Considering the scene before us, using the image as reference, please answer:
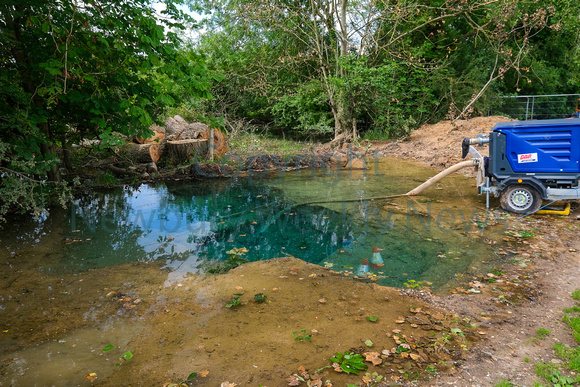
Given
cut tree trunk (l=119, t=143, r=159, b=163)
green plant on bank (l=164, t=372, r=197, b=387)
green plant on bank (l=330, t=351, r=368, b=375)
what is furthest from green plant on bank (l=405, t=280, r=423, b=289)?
cut tree trunk (l=119, t=143, r=159, b=163)

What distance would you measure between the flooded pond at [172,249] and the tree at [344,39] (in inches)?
322

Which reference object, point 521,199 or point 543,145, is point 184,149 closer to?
point 521,199

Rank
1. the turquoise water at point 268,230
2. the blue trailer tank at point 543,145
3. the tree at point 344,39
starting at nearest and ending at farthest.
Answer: the turquoise water at point 268,230
the blue trailer tank at point 543,145
the tree at point 344,39

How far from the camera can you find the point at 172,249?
6.08 metres

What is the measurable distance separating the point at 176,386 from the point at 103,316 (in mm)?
1679

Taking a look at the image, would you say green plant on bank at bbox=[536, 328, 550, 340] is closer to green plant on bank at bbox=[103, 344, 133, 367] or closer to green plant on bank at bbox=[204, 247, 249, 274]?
green plant on bank at bbox=[204, 247, 249, 274]

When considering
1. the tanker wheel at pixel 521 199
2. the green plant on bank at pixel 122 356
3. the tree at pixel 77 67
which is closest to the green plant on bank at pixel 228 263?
the green plant on bank at pixel 122 356

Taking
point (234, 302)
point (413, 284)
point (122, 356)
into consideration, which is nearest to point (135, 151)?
point (234, 302)

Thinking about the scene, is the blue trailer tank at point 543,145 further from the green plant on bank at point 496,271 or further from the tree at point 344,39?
the tree at point 344,39

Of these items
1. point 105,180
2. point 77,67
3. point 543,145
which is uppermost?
point 77,67

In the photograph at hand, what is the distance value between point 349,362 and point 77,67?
21.4 ft

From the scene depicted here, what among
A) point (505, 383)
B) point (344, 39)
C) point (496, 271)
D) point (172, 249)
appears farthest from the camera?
point (344, 39)

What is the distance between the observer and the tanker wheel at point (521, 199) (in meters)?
6.93

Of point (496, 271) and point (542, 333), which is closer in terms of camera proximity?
point (542, 333)
